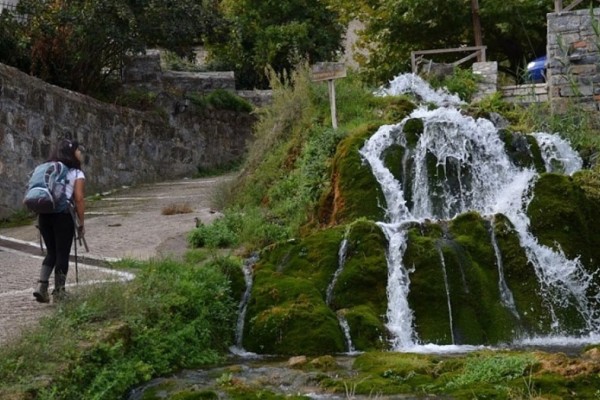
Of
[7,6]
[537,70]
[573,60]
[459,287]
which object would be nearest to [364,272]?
[459,287]

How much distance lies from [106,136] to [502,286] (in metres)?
10.9

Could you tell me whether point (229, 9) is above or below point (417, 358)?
above

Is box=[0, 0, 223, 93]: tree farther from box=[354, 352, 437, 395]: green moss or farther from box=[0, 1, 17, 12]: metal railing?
box=[354, 352, 437, 395]: green moss

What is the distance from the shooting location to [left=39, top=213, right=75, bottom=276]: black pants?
9.82 meters

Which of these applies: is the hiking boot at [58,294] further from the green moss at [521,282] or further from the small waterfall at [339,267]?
the green moss at [521,282]

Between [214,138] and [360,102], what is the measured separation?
8170 mm

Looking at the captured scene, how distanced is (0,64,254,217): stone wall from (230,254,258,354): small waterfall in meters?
6.31

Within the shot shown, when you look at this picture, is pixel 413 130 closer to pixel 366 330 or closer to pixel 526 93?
pixel 526 93

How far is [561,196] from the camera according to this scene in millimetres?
12344

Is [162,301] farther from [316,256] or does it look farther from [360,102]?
[360,102]

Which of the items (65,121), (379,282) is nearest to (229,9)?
(65,121)

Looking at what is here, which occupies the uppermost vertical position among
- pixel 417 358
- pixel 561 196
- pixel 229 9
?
pixel 229 9

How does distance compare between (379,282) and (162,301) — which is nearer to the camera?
(162,301)

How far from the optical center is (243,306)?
10.7m
